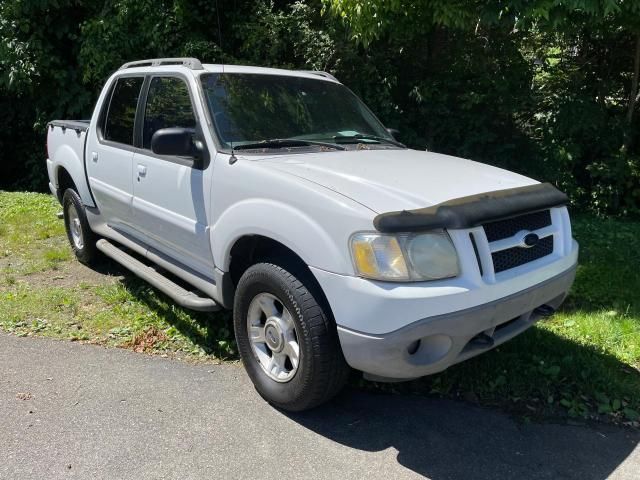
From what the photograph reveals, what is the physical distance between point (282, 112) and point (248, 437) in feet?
7.09

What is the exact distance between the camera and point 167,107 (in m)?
4.27

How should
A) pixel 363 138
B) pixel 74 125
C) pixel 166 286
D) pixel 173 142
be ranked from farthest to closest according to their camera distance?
pixel 74 125 → pixel 363 138 → pixel 166 286 → pixel 173 142

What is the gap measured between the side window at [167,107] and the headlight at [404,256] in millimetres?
1840

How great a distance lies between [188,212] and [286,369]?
1.23 m

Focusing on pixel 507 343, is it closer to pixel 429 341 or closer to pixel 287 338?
pixel 429 341

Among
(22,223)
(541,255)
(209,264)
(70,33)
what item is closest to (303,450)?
(209,264)

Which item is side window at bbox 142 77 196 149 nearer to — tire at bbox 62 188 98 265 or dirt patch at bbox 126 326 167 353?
dirt patch at bbox 126 326 167 353

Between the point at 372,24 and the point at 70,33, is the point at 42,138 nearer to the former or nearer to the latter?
the point at 70,33

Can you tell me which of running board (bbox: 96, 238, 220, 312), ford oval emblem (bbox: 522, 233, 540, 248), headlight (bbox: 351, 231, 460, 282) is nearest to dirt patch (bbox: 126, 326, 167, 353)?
running board (bbox: 96, 238, 220, 312)

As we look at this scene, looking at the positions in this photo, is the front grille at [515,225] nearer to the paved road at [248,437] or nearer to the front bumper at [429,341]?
the front bumper at [429,341]

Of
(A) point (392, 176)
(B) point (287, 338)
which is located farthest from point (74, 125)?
(A) point (392, 176)

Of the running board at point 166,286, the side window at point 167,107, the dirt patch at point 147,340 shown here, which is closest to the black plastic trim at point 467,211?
the running board at point 166,286

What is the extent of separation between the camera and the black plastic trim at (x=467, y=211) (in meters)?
2.61

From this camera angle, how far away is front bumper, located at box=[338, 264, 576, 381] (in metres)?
2.61
